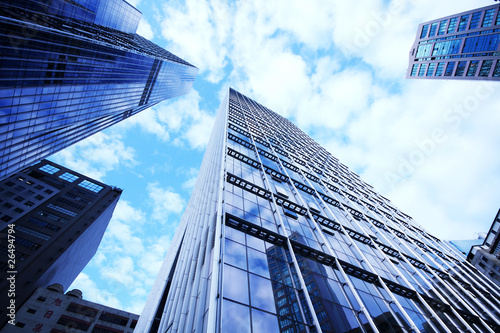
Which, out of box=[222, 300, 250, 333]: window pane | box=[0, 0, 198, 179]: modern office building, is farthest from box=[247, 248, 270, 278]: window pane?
box=[0, 0, 198, 179]: modern office building

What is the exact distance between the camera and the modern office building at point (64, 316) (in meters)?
44.8

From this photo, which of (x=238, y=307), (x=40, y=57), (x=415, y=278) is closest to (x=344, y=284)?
(x=238, y=307)

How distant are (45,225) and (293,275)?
69.7 meters

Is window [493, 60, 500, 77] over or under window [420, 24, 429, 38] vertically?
under

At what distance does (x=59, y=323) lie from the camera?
4738 centimetres

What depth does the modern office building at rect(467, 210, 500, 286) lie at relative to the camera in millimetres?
35625

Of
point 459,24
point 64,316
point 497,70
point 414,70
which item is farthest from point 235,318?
point 459,24

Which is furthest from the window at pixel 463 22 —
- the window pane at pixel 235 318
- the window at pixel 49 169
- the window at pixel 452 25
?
the window at pixel 49 169

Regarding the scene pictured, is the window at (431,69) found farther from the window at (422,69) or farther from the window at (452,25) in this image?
the window at (452,25)

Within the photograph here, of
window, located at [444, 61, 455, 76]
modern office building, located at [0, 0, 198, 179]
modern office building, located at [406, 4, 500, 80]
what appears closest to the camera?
modern office building, located at [0, 0, 198, 179]

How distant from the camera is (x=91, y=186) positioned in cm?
7656

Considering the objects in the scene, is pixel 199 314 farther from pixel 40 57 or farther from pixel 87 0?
pixel 87 0

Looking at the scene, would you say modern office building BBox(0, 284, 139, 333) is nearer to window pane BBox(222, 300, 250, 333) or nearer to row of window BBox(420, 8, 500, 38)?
window pane BBox(222, 300, 250, 333)

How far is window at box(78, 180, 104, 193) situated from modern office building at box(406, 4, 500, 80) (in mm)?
104219
